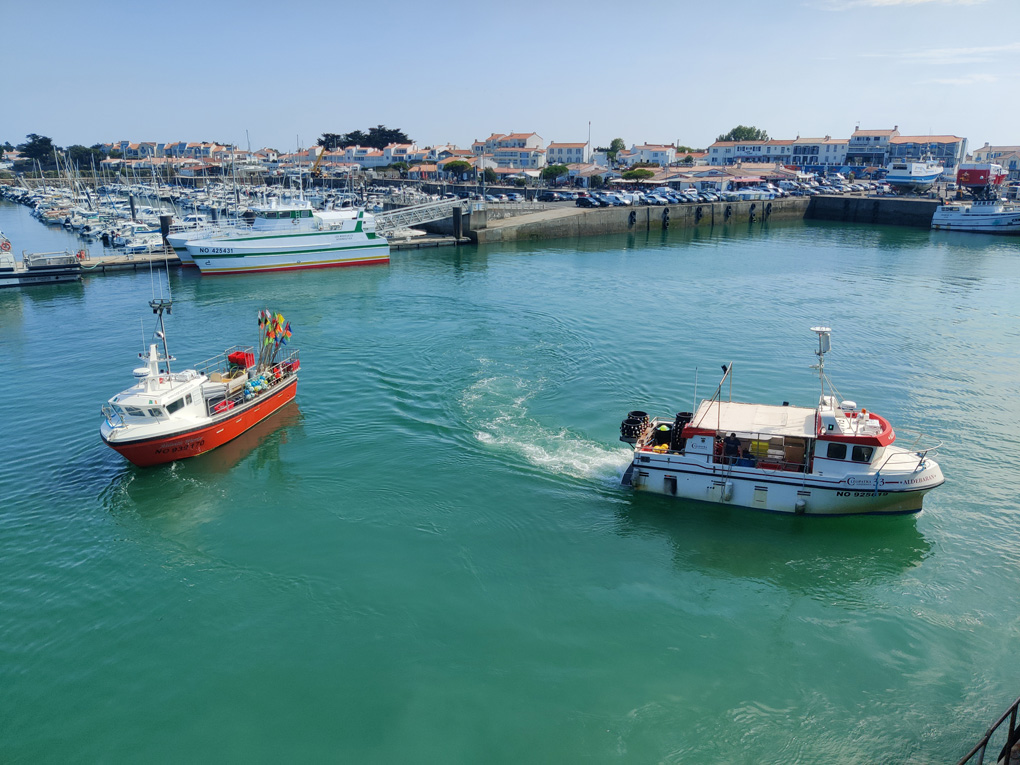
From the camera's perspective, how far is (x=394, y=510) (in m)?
19.5

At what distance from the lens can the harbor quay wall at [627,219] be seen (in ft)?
236

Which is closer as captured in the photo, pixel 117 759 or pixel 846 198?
pixel 117 759

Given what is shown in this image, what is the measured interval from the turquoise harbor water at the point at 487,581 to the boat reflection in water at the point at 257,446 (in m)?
0.15

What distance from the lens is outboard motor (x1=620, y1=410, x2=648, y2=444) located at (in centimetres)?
2062

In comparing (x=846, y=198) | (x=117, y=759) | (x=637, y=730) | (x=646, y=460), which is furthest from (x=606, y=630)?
(x=846, y=198)

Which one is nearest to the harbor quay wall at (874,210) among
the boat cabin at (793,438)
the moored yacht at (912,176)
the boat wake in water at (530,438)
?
the moored yacht at (912,176)

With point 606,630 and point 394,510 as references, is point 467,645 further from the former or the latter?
point 394,510

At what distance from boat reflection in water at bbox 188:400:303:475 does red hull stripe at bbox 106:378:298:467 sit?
23cm

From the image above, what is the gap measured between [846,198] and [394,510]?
93.0 m

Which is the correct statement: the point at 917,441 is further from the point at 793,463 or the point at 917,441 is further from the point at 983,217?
the point at 983,217

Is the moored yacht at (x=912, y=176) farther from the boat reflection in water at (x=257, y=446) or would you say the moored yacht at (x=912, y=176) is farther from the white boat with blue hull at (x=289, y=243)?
the boat reflection in water at (x=257, y=446)

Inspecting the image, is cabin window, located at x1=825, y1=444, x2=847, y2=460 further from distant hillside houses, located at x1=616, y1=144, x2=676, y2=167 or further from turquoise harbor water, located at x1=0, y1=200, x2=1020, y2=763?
distant hillside houses, located at x1=616, y1=144, x2=676, y2=167

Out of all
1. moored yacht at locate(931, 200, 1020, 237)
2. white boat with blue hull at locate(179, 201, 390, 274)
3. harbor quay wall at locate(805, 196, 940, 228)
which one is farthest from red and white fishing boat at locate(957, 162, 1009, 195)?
white boat with blue hull at locate(179, 201, 390, 274)

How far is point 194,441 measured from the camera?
73.1ft
